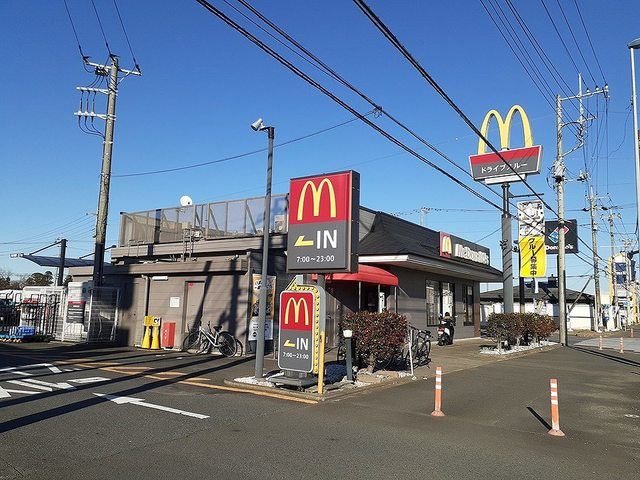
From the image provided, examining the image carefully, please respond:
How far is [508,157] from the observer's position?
24.7m

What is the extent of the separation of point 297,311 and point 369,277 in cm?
754

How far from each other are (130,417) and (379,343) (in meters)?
6.19

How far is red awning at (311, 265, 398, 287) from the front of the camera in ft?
56.4

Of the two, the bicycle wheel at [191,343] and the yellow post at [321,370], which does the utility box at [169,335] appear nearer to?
the bicycle wheel at [191,343]

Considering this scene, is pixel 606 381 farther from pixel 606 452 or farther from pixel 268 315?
pixel 268 315

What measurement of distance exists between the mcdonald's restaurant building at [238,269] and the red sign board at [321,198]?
6.20m

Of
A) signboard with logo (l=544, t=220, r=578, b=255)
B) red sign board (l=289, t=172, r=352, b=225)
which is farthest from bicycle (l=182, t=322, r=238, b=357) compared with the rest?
signboard with logo (l=544, t=220, r=578, b=255)

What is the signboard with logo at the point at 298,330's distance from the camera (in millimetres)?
10383

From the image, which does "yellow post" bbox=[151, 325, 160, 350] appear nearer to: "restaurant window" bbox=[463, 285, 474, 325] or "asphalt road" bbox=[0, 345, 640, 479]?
"asphalt road" bbox=[0, 345, 640, 479]

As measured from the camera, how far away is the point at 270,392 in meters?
10.4

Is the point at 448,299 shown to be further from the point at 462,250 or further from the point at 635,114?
the point at 635,114

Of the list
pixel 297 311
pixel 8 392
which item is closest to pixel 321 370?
pixel 297 311

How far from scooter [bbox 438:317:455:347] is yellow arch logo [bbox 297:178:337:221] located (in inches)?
553

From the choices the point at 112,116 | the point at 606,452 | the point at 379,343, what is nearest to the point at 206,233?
the point at 112,116
